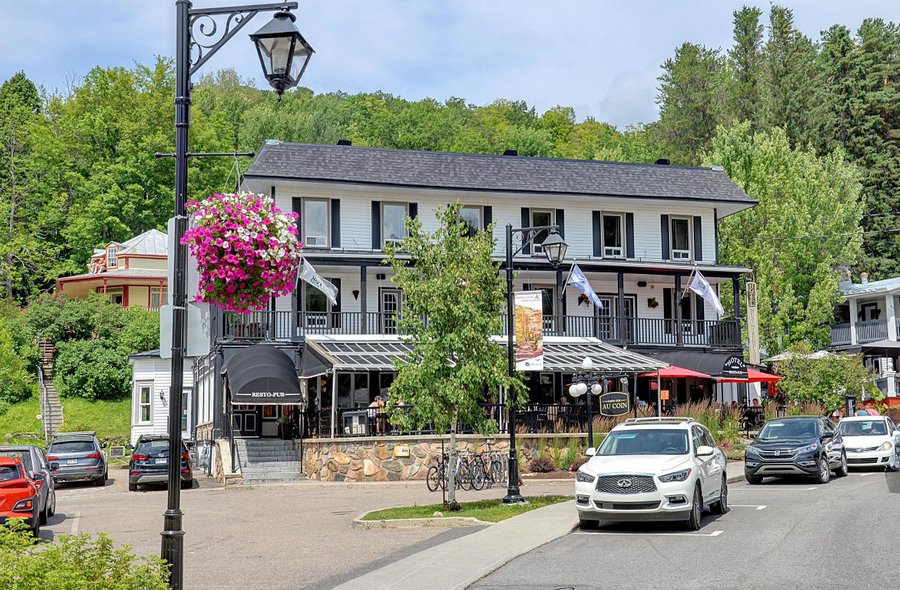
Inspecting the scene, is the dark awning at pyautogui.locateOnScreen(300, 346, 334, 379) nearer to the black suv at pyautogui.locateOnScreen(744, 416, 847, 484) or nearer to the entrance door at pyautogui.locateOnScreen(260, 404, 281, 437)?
the entrance door at pyautogui.locateOnScreen(260, 404, 281, 437)

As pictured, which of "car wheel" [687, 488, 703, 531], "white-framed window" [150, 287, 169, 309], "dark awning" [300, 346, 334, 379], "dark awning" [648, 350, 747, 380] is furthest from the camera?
"white-framed window" [150, 287, 169, 309]

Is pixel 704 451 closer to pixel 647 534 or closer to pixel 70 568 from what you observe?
pixel 647 534

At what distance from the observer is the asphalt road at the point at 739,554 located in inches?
471

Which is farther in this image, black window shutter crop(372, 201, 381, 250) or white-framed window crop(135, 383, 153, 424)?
white-framed window crop(135, 383, 153, 424)

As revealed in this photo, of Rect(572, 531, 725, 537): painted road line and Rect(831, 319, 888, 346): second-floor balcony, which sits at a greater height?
Rect(831, 319, 888, 346): second-floor balcony

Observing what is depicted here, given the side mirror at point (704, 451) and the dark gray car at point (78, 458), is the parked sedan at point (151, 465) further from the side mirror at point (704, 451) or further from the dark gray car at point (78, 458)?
the side mirror at point (704, 451)

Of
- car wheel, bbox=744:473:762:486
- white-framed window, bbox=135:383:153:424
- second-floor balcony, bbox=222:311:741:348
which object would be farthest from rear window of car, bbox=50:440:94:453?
car wheel, bbox=744:473:762:486

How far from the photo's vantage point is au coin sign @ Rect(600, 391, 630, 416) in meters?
29.6

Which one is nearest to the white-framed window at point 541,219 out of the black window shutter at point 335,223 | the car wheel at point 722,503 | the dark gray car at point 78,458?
the black window shutter at point 335,223

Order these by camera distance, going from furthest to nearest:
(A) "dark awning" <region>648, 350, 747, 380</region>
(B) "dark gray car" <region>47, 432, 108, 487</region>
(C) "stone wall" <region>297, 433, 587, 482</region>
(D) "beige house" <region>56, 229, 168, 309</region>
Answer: (D) "beige house" <region>56, 229, 168, 309</region>
(A) "dark awning" <region>648, 350, 747, 380</region>
(B) "dark gray car" <region>47, 432, 108, 487</region>
(C) "stone wall" <region>297, 433, 587, 482</region>

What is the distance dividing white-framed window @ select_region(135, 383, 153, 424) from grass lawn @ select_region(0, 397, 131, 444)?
1.74 metres

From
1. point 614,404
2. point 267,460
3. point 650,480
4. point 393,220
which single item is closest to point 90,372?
point 393,220

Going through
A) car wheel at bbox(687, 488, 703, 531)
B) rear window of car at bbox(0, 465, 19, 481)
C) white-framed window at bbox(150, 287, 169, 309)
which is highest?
white-framed window at bbox(150, 287, 169, 309)

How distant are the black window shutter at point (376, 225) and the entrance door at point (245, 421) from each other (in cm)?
756
